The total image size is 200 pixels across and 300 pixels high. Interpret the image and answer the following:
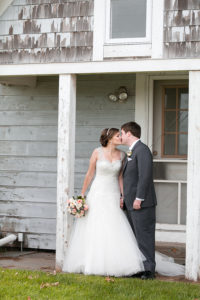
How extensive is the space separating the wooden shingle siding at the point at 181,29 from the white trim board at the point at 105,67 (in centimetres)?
12

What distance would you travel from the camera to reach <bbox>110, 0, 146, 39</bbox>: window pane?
7.22 m

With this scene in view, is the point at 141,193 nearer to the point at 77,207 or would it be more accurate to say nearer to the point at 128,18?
the point at 77,207

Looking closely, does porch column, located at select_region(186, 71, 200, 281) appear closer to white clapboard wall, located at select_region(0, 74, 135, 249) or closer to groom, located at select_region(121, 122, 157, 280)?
groom, located at select_region(121, 122, 157, 280)

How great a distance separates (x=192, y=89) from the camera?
22.5 ft

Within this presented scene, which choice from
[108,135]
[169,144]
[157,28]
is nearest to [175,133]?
[169,144]

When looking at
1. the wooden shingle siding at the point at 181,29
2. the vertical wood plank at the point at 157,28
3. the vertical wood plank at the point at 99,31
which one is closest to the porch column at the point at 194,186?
the wooden shingle siding at the point at 181,29

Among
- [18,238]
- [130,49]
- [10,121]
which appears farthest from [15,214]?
[130,49]

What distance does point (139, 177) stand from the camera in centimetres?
661

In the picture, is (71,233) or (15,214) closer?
(71,233)

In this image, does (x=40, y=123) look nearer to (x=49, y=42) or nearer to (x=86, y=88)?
(x=86, y=88)

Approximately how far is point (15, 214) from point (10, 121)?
1.59 m

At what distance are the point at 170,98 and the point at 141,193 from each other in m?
2.57

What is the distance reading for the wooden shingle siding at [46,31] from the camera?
7.34 metres

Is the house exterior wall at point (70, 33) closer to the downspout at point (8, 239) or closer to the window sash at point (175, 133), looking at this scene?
the window sash at point (175, 133)
